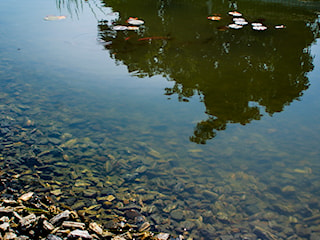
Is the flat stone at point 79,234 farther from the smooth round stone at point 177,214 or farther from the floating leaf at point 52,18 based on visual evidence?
the floating leaf at point 52,18

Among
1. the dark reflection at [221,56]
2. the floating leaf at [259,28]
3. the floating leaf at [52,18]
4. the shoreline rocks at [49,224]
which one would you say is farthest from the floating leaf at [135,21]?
the shoreline rocks at [49,224]

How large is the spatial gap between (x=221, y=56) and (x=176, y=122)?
5.53ft

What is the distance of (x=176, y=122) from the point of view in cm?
293

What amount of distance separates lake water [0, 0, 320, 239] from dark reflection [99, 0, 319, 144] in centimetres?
2

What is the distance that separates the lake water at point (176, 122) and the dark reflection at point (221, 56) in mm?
20

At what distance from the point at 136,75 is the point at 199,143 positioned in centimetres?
143

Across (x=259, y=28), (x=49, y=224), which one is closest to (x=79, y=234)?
(x=49, y=224)

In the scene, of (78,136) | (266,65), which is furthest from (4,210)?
(266,65)

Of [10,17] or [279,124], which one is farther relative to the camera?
[10,17]

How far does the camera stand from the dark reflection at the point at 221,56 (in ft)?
10.6

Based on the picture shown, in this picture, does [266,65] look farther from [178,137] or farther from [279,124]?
[178,137]

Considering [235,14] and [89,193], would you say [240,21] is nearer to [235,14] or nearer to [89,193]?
[235,14]

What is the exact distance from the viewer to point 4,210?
74.2 inches

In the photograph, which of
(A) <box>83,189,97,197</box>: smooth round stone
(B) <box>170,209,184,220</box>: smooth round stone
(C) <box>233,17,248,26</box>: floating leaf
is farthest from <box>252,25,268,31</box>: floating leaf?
(A) <box>83,189,97,197</box>: smooth round stone
